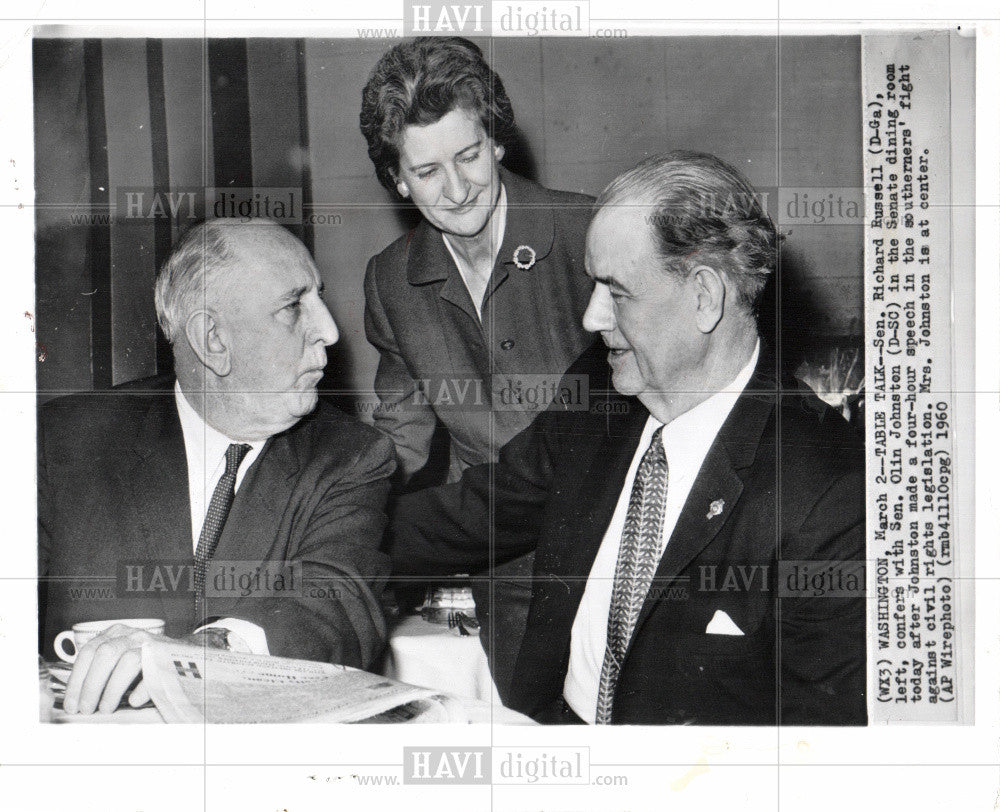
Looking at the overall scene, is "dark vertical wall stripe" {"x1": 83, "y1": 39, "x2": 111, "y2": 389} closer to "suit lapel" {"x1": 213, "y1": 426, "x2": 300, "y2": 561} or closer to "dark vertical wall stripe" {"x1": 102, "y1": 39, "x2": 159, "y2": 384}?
"dark vertical wall stripe" {"x1": 102, "y1": 39, "x2": 159, "y2": 384}

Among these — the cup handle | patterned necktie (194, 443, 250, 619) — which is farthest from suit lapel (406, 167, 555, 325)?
the cup handle

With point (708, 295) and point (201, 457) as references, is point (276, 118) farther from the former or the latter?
point (708, 295)

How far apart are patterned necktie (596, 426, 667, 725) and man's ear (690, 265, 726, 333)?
199 millimetres

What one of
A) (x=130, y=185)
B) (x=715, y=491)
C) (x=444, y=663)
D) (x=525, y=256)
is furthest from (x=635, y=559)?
(x=130, y=185)

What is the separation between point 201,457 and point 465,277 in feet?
1.85

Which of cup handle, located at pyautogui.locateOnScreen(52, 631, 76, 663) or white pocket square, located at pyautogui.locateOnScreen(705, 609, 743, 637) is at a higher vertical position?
white pocket square, located at pyautogui.locateOnScreen(705, 609, 743, 637)

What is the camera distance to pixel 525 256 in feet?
5.26

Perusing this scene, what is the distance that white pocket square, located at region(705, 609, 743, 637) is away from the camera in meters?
1.58

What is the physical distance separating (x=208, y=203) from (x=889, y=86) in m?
1.22

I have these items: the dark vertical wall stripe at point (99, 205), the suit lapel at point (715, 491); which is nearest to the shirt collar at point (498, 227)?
the suit lapel at point (715, 491)

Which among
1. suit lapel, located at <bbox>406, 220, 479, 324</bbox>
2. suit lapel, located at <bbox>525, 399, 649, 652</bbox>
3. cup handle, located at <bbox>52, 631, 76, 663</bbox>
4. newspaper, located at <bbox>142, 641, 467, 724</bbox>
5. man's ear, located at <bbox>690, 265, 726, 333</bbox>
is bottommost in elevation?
newspaper, located at <bbox>142, 641, 467, 724</bbox>

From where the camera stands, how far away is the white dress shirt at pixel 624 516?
1.58 m

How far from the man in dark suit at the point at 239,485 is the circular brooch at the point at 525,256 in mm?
344
